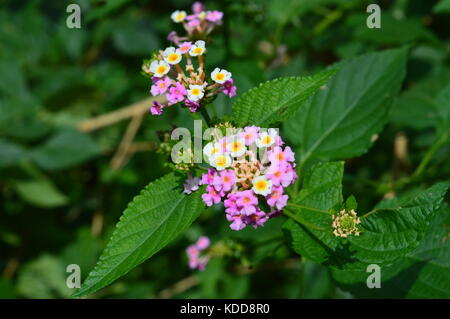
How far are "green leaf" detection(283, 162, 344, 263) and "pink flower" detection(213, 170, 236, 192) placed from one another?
0.73 feet

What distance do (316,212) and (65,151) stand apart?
5.60ft

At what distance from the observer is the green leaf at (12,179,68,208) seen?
8.84 ft

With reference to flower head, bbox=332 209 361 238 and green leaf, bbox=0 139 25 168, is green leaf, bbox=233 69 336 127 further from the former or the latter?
green leaf, bbox=0 139 25 168

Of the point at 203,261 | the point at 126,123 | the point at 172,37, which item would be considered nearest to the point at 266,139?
the point at 172,37

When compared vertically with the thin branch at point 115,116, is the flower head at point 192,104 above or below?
below

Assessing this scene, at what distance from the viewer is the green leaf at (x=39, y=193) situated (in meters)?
2.69

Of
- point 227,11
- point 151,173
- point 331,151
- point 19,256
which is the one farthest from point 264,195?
point 19,256

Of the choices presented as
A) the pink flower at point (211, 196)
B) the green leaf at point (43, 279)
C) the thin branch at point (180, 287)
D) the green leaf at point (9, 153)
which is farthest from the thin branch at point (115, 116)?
the pink flower at point (211, 196)

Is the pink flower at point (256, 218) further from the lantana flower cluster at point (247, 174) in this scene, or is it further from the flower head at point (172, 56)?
the flower head at point (172, 56)

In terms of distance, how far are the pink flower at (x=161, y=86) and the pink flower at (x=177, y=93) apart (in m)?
0.02

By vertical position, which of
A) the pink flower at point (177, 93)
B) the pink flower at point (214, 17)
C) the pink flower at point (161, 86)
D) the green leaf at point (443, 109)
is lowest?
the pink flower at point (177, 93)

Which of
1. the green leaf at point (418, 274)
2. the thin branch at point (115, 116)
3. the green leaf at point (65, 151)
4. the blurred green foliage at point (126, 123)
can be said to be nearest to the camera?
the green leaf at point (418, 274)

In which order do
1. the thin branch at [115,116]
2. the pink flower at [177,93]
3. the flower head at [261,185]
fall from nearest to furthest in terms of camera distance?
1. the flower head at [261,185]
2. the pink flower at [177,93]
3. the thin branch at [115,116]
